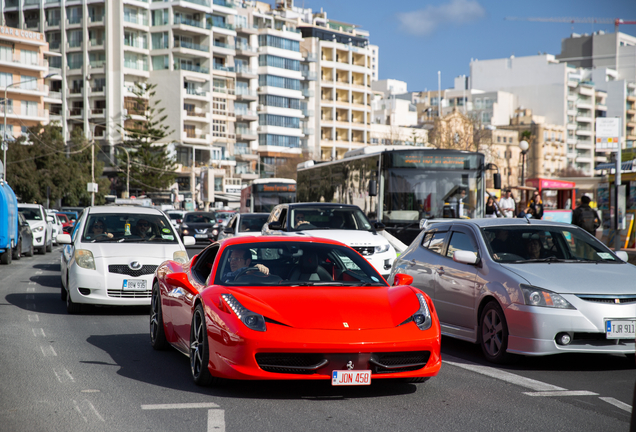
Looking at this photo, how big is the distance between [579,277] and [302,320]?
3238 mm

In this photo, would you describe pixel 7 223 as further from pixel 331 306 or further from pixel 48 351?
pixel 331 306

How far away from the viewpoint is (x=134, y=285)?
473 inches

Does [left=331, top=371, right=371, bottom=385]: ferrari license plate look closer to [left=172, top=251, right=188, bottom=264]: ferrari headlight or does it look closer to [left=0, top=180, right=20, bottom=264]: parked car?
[left=172, top=251, right=188, bottom=264]: ferrari headlight

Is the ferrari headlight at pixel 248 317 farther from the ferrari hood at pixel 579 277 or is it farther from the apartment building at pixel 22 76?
the apartment building at pixel 22 76

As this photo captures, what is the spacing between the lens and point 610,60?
154375mm

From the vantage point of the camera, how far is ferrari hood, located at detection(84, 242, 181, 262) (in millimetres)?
12220

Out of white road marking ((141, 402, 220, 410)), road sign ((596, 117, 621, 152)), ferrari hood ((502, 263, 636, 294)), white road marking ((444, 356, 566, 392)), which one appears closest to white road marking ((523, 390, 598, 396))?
white road marking ((444, 356, 566, 392))

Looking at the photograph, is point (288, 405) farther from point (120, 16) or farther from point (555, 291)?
point (120, 16)

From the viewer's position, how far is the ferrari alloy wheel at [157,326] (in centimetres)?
869

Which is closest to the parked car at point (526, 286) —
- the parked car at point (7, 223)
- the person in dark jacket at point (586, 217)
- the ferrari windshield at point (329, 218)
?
the ferrari windshield at point (329, 218)

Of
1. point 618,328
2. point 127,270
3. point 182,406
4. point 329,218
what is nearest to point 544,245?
point 618,328

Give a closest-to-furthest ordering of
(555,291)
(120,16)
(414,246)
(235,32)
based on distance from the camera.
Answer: (555,291) → (414,246) → (120,16) → (235,32)

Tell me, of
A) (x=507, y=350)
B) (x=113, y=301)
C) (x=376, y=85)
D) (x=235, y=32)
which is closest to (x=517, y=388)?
(x=507, y=350)

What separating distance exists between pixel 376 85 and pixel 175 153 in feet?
254
